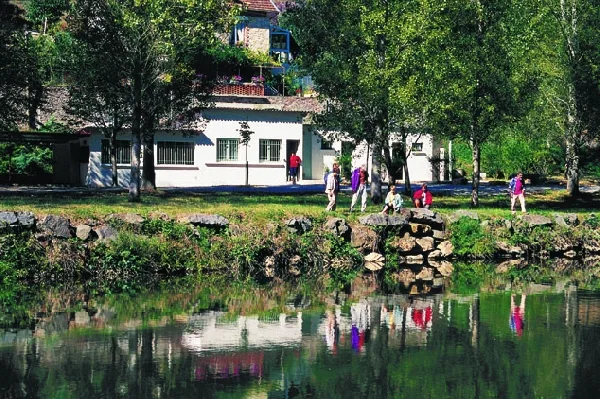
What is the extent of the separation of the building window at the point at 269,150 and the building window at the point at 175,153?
16.2 ft

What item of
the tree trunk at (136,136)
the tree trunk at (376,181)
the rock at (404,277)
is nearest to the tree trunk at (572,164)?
the tree trunk at (376,181)

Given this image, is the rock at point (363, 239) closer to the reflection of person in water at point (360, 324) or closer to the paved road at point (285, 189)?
the reflection of person in water at point (360, 324)

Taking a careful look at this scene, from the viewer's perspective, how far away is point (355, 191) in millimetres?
43469

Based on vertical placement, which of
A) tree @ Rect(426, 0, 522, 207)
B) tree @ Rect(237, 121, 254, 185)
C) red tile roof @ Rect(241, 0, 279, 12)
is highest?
red tile roof @ Rect(241, 0, 279, 12)

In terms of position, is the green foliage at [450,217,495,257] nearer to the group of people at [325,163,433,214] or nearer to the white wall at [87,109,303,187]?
the group of people at [325,163,433,214]

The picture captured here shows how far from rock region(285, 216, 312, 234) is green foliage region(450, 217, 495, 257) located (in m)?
6.42

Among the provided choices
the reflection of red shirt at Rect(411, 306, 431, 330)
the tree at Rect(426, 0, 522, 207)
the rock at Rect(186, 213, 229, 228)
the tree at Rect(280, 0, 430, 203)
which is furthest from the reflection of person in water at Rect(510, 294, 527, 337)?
the tree at Rect(426, 0, 522, 207)

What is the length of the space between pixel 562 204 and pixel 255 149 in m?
21.5

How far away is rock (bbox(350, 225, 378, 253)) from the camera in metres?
38.4

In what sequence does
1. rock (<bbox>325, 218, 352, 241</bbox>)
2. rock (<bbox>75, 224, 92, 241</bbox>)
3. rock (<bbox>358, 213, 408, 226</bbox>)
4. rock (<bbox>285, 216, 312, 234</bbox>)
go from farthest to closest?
rock (<bbox>358, 213, 408, 226</bbox>), rock (<bbox>325, 218, 352, 241</bbox>), rock (<bbox>285, 216, 312, 234</bbox>), rock (<bbox>75, 224, 92, 241</bbox>)

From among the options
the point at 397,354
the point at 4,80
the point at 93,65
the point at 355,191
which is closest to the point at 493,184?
the point at 355,191

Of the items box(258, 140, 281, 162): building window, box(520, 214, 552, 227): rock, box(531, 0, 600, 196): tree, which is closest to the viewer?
box(520, 214, 552, 227): rock

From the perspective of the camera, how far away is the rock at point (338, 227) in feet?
124

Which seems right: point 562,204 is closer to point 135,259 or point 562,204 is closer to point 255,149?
point 255,149
